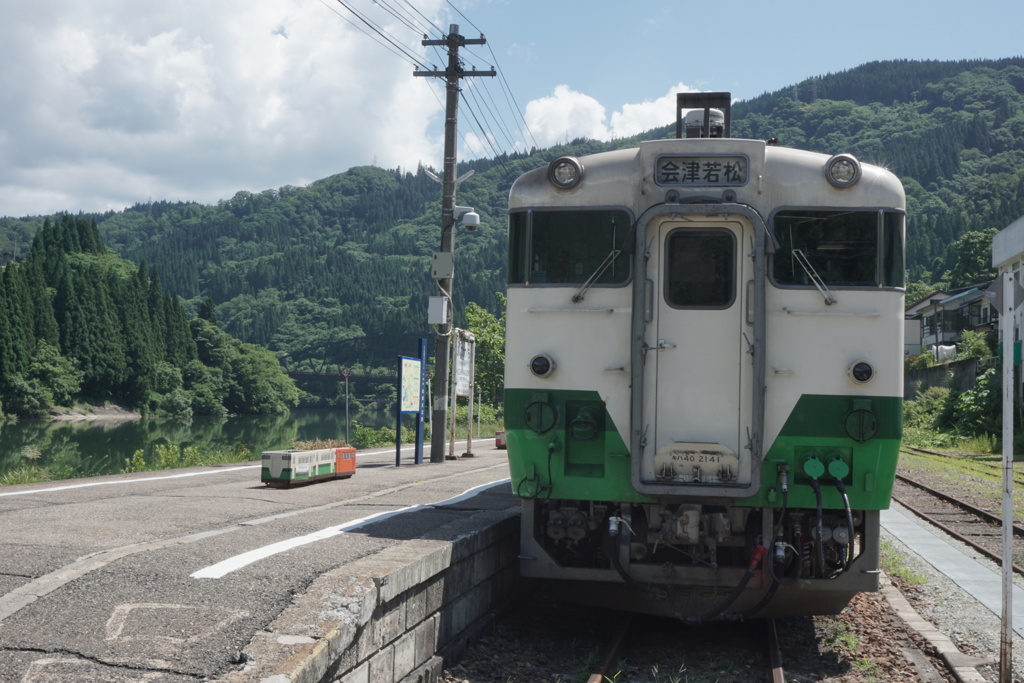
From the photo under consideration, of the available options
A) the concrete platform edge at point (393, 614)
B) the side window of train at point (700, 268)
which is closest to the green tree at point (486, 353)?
the concrete platform edge at point (393, 614)

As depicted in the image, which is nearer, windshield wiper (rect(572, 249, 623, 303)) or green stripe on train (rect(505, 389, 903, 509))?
green stripe on train (rect(505, 389, 903, 509))

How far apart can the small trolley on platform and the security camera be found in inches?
234

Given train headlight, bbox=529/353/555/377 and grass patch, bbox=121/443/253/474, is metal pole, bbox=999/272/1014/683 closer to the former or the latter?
train headlight, bbox=529/353/555/377

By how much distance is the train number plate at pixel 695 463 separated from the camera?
6914mm

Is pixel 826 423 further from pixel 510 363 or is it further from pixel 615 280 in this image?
pixel 510 363

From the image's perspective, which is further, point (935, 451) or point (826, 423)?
point (935, 451)

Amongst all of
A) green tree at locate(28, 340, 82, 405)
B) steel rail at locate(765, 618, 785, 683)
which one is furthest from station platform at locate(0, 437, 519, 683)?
green tree at locate(28, 340, 82, 405)

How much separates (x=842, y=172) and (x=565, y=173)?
6.63 feet

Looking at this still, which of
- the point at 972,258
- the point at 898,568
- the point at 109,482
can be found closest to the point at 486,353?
the point at 109,482

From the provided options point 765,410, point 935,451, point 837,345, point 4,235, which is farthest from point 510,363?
point 4,235

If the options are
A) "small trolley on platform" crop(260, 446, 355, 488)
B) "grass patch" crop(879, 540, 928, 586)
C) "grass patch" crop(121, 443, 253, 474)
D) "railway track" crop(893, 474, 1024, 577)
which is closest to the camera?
"grass patch" crop(879, 540, 928, 586)

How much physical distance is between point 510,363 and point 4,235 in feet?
710

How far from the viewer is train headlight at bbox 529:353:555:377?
7.21 meters

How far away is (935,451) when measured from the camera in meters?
32.6
